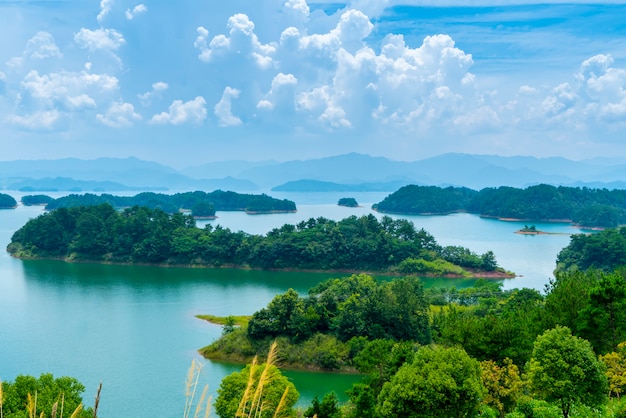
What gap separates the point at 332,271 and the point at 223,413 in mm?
24320

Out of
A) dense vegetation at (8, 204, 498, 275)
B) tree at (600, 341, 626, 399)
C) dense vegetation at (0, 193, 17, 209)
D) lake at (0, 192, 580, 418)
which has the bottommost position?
lake at (0, 192, 580, 418)

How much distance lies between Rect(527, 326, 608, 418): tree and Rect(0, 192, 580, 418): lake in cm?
676

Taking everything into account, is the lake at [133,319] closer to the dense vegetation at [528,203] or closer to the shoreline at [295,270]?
the shoreline at [295,270]

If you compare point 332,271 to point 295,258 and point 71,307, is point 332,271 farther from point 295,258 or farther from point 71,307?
point 71,307

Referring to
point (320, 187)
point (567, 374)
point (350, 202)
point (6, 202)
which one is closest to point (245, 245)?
point (567, 374)

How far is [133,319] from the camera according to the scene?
76.2 feet

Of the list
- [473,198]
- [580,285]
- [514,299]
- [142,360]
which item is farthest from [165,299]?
[473,198]

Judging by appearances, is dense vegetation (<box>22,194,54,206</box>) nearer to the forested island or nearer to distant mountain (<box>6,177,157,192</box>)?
distant mountain (<box>6,177,157,192</box>)

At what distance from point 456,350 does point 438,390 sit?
38.6 inches

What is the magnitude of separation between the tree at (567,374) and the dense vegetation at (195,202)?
6127 centimetres

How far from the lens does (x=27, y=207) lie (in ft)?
281

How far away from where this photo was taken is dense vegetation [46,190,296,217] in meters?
69.6

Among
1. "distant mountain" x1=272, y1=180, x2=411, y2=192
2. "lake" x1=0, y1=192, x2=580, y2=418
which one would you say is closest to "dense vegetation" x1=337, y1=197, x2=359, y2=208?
"lake" x1=0, y1=192, x2=580, y2=418

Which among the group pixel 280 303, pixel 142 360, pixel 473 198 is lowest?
pixel 142 360
